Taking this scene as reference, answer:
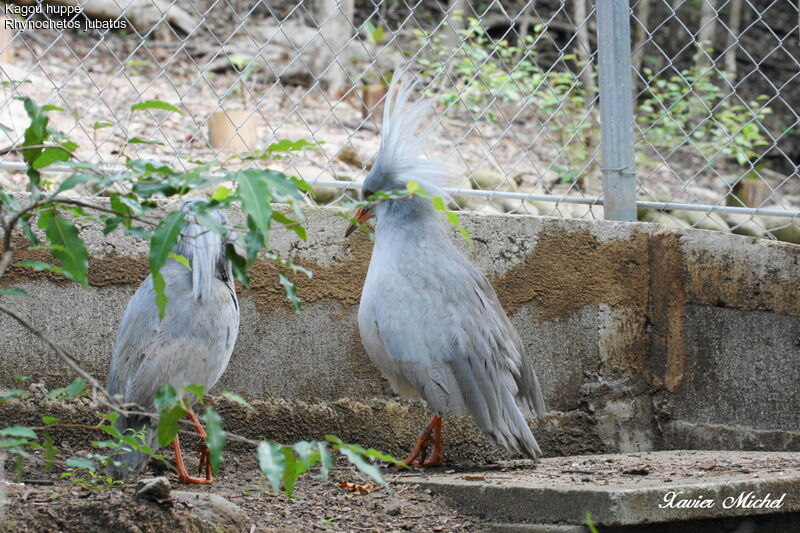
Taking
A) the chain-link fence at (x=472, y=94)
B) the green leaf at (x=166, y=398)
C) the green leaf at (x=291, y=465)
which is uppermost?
the chain-link fence at (x=472, y=94)

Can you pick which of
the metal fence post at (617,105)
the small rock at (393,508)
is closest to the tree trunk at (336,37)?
the metal fence post at (617,105)

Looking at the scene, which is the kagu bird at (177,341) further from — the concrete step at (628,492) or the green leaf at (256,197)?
the green leaf at (256,197)

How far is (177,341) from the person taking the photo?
11.8 feet

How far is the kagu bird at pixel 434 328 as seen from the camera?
380cm

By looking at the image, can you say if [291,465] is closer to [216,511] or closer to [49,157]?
[49,157]

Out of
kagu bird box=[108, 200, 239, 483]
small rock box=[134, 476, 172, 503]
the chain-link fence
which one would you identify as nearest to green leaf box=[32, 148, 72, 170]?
small rock box=[134, 476, 172, 503]

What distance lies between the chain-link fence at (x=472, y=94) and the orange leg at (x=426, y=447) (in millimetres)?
1136

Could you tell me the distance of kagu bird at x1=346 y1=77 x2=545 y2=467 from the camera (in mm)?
3803

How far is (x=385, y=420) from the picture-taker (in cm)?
439

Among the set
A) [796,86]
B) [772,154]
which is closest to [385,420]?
[772,154]

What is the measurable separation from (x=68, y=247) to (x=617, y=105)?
3.23 metres

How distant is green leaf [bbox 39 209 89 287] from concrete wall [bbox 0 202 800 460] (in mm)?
2169

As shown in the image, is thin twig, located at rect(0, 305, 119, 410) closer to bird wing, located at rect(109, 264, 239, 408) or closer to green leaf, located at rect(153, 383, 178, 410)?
green leaf, located at rect(153, 383, 178, 410)

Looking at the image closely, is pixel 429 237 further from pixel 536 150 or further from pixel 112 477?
pixel 536 150
